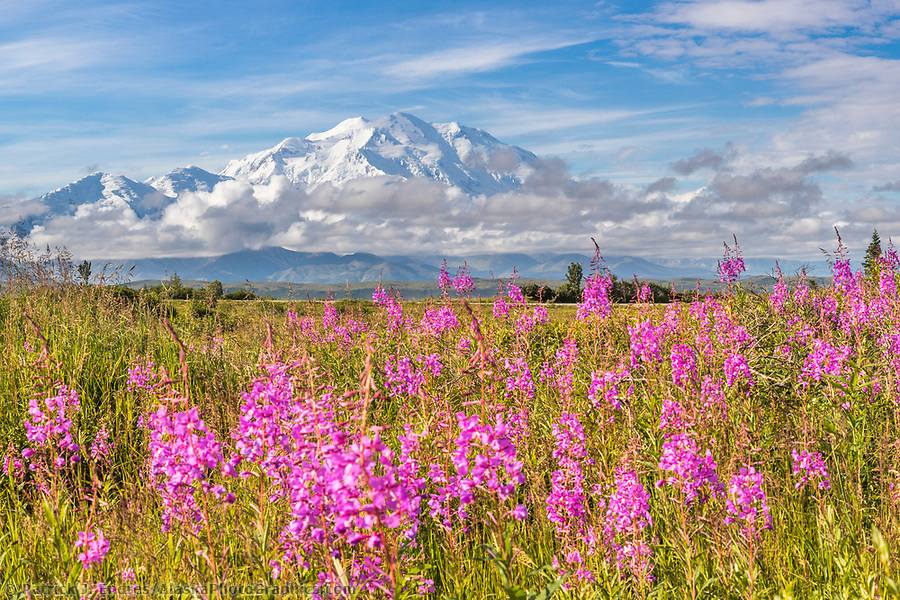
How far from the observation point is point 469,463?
2.11 meters

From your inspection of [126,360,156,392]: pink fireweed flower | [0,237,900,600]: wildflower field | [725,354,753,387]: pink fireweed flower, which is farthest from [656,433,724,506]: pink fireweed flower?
[126,360,156,392]: pink fireweed flower

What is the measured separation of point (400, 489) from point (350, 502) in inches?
6.7

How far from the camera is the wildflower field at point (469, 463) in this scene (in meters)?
2.29

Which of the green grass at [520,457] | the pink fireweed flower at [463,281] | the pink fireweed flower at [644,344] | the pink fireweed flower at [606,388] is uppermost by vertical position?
the pink fireweed flower at [463,281]

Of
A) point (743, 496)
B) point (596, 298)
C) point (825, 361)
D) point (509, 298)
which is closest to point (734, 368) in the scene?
point (825, 361)

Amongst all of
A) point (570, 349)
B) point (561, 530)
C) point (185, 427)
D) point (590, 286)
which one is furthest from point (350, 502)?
point (590, 286)

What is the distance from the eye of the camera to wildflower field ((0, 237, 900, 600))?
→ 7.50 ft

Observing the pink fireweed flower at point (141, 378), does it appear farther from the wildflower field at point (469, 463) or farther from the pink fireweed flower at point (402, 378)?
the pink fireweed flower at point (402, 378)

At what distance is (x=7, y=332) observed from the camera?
8805 mm

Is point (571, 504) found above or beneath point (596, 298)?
beneath

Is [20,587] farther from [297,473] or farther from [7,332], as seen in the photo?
[7,332]

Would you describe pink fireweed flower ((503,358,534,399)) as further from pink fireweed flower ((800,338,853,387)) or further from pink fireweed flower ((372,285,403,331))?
pink fireweed flower ((372,285,403,331))

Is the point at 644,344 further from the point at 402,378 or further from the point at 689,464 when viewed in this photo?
the point at 689,464

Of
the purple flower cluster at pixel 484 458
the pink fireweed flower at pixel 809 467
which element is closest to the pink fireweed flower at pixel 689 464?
the pink fireweed flower at pixel 809 467
